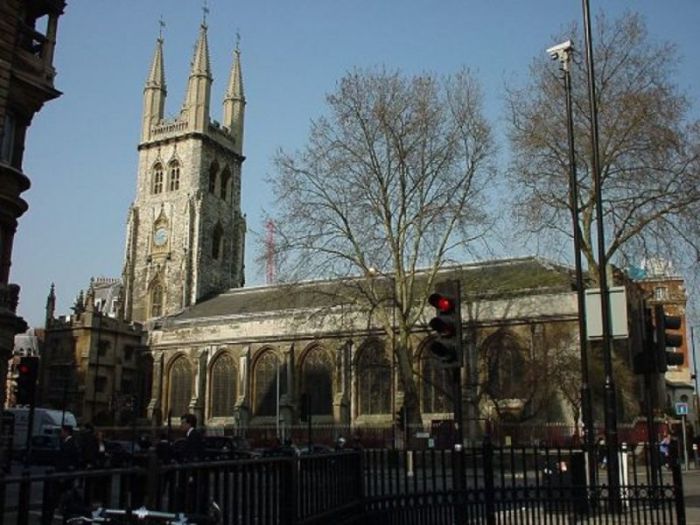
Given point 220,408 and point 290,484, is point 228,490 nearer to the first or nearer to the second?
point 290,484

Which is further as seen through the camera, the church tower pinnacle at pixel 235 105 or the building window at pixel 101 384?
the church tower pinnacle at pixel 235 105

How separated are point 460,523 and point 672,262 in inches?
751

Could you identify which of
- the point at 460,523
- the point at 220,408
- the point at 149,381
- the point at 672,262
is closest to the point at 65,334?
the point at 149,381

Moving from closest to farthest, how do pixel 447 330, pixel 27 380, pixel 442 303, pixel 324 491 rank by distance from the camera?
pixel 324 491, pixel 447 330, pixel 442 303, pixel 27 380

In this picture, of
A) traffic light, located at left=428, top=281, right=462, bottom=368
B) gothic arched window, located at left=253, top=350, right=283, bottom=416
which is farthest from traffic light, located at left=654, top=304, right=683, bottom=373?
gothic arched window, located at left=253, top=350, right=283, bottom=416

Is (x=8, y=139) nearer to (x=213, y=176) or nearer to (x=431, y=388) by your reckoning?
(x=431, y=388)

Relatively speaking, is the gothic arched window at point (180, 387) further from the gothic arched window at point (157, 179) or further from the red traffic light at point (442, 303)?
the red traffic light at point (442, 303)

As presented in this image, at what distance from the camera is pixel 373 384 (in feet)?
150

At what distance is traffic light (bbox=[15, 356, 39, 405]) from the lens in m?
15.6

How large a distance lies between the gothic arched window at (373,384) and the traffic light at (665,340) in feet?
114

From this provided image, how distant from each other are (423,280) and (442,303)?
3668 centimetres

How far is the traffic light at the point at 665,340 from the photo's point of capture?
415 inches

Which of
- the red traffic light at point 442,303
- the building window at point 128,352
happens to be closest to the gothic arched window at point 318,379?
the building window at point 128,352

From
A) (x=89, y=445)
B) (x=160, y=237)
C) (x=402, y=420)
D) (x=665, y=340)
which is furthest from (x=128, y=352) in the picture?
(x=665, y=340)
